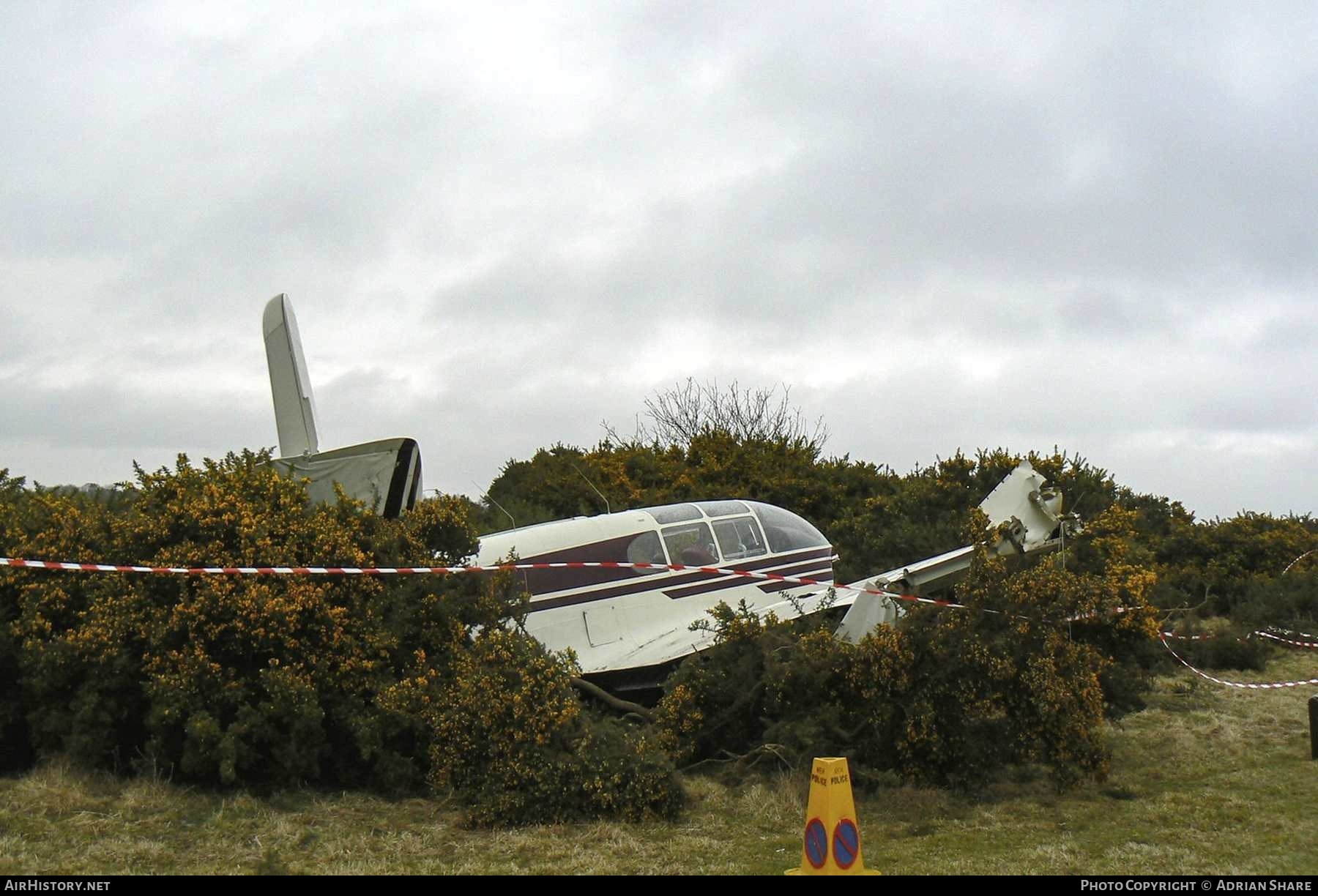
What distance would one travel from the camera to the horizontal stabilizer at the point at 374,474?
1057 cm

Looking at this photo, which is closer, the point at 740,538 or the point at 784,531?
the point at 740,538

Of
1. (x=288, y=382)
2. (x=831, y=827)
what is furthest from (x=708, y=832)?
(x=288, y=382)

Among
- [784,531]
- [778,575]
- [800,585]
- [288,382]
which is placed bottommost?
[800,585]

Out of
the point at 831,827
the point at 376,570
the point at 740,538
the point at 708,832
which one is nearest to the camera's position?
the point at 831,827

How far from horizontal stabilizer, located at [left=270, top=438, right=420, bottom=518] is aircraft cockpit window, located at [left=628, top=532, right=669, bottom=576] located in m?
2.39

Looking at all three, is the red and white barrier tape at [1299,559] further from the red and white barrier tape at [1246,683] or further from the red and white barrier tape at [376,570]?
the red and white barrier tape at [376,570]

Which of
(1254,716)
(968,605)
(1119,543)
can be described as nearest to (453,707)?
(968,605)

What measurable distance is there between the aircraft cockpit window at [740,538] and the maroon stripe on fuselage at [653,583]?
12 centimetres

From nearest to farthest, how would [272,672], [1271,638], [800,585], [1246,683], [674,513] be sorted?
[272,672]
[800,585]
[674,513]
[1246,683]
[1271,638]

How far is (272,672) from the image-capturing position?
837 cm

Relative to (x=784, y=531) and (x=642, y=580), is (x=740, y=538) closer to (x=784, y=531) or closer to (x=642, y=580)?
(x=784, y=531)

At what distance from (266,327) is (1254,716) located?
40.6ft

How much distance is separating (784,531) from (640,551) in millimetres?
2002

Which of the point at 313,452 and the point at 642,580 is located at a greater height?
the point at 313,452
